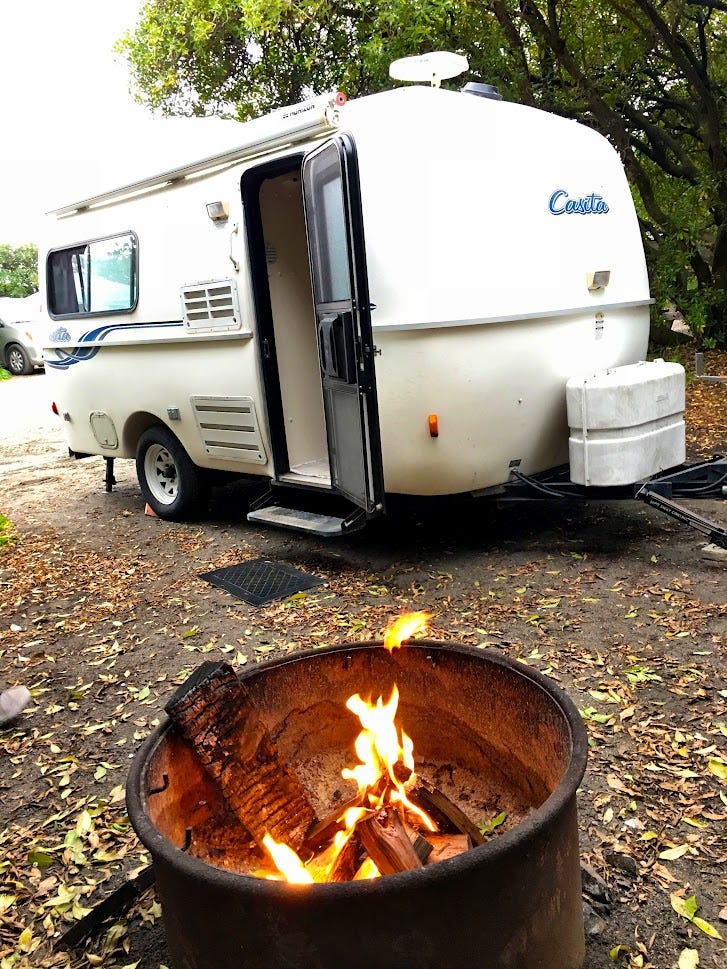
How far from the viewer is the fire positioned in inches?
80.2

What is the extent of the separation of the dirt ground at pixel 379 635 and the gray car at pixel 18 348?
46.8 feet

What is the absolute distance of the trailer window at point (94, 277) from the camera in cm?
644

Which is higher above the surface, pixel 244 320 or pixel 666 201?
pixel 666 201

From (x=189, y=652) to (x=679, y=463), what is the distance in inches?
126

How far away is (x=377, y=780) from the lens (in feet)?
7.33

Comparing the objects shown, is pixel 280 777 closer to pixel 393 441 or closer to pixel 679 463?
pixel 393 441

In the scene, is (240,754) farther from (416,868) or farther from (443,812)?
(416,868)

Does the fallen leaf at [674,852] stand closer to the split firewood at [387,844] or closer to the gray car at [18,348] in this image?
the split firewood at [387,844]

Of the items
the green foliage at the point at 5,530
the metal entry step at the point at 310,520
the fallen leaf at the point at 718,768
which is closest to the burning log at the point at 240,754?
the fallen leaf at the point at 718,768

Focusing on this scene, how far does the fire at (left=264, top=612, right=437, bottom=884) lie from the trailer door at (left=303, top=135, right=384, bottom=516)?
235cm

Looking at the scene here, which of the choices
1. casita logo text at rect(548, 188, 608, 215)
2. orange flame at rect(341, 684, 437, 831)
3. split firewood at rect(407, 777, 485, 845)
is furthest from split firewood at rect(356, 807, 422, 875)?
casita logo text at rect(548, 188, 608, 215)

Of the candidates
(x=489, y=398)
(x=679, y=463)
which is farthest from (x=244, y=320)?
(x=679, y=463)

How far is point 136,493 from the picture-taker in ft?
26.9

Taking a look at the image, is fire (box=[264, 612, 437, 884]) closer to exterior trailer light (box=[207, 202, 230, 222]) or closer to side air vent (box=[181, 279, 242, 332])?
side air vent (box=[181, 279, 242, 332])
